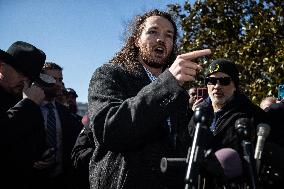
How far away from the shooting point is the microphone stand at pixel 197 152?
166 centimetres

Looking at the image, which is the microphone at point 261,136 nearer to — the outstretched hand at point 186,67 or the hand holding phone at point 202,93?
the outstretched hand at point 186,67

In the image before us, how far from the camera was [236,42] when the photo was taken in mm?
14289

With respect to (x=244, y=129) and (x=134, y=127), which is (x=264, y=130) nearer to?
(x=244, y=129)

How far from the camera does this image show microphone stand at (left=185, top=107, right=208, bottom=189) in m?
1.66

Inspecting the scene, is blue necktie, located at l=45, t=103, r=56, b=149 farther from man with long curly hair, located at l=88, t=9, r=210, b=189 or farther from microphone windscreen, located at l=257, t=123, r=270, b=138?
microphone windscreen, located at l=257, t=123, r=270, b=138

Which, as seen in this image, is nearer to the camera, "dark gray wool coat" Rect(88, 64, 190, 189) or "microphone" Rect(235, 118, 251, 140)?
"dark gray wool coat" Rect(88, 64, 190, 189)

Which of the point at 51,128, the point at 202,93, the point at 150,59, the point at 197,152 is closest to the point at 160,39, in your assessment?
the point at 150,59

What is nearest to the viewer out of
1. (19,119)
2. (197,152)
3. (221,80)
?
(197,152)

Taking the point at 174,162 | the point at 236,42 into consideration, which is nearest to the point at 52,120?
the point at 174,162

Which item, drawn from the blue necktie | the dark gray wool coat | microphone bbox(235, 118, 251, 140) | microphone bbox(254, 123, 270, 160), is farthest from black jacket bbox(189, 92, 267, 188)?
the dark gray wool coat

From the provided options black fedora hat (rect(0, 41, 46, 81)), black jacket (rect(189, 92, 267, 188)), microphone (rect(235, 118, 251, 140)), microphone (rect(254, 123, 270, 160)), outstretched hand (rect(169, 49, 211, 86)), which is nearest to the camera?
outstretched hand (rect(169, 49, 211, 86))

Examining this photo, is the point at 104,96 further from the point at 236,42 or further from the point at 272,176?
the point at 236,42

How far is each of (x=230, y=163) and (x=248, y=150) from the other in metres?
0.21

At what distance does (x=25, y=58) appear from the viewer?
11.3 ft
